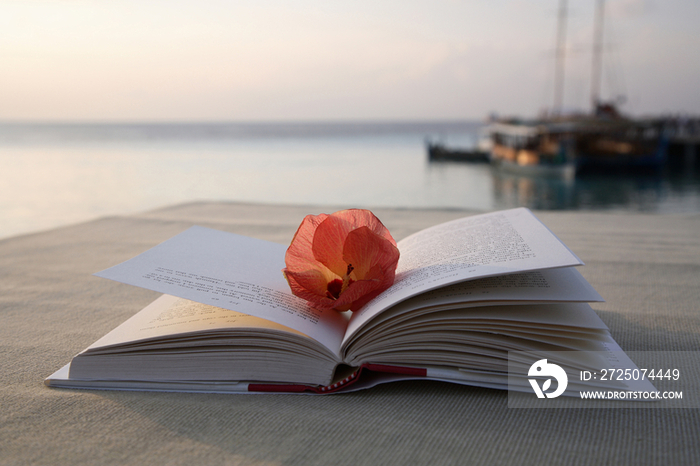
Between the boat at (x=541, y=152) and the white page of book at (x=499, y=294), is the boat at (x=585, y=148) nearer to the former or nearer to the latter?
the boat at (x=541, y=152)

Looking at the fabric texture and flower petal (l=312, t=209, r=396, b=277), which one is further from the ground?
flower petal (l=312, t=209, r=396, b=277)

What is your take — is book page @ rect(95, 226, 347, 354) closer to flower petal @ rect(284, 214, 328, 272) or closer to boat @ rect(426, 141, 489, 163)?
flower petal @ rect(284, 214, 328, 272)

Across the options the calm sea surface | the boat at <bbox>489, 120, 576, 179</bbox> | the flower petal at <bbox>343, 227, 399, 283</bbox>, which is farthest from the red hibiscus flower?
the boat at <bbox>489, 120, 576, 179</bbox>

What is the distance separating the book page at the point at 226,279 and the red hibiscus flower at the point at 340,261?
3 centimetres

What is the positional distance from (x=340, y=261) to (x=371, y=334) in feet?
0.37

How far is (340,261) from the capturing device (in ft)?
1.96

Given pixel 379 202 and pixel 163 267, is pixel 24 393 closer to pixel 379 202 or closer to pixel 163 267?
pixel 163 267

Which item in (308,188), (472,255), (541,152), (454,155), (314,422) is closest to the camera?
(314,422)

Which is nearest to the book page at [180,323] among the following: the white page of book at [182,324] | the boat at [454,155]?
the white page of book at [182,324]

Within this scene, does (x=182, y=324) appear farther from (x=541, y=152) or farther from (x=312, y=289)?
(x=541, y=152)

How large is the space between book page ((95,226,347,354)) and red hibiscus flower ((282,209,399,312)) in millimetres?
26

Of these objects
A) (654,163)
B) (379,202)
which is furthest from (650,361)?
(654,163)

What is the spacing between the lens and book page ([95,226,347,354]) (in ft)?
1.73

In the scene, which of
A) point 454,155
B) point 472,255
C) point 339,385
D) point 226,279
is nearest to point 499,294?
point 472,255
